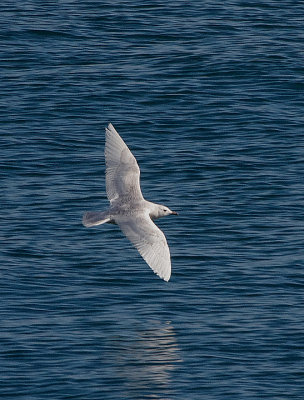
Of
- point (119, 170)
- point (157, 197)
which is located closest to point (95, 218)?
point (119, 170)

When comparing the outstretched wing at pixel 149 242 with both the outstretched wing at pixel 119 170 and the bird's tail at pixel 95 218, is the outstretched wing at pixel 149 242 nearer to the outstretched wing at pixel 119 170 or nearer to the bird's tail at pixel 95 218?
the bird's tail at pixel 95 218

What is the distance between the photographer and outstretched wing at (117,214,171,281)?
14641mm

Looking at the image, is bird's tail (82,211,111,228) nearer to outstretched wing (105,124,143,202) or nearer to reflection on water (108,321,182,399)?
outstretched wing (105,124,143,202)

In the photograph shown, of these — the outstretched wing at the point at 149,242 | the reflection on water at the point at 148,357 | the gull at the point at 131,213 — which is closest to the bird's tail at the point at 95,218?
the gull at the point at 131,213

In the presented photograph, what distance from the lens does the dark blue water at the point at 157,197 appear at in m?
14.5

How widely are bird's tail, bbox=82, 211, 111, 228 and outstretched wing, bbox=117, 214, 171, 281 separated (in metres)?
0.21

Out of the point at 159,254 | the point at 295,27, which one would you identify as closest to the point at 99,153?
the point at 159,254

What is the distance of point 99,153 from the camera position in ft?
73.4

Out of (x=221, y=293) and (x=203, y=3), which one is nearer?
(x=221, y=293)

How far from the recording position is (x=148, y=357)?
14664mm

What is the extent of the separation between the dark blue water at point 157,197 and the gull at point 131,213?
1195 mm

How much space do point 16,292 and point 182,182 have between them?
548 centimetres

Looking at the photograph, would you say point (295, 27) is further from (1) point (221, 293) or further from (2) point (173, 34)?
(1) point (221, 293)

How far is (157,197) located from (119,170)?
314 cm
